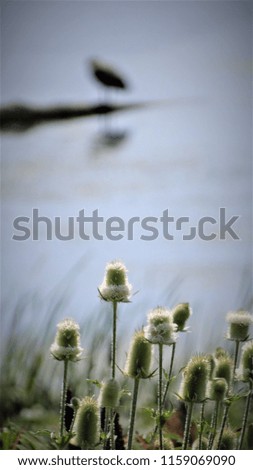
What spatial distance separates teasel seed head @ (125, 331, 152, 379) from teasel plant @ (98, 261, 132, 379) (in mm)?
26

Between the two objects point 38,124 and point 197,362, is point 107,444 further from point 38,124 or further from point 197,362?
point 38,124

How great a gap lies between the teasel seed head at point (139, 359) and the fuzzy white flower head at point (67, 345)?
0.08 m

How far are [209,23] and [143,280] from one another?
20.4 inches

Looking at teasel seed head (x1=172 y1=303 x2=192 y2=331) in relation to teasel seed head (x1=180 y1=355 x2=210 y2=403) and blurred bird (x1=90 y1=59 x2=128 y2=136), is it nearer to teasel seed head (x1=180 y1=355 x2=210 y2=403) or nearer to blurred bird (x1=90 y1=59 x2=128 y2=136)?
teasel seed head (x1=180 y1=355 x2=210 y2=403)

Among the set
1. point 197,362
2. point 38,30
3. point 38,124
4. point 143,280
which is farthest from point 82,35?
point 197,362

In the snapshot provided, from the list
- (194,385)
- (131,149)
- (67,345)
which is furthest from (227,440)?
(131,149)

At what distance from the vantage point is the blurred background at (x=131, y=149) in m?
1.29

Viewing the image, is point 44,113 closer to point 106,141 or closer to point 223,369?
point 106,141

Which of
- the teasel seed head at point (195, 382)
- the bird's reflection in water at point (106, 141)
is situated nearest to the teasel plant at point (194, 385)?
the teasel seed head at point (195, 382)

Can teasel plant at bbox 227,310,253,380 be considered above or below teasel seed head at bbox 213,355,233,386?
above

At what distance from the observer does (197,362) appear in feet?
3.33

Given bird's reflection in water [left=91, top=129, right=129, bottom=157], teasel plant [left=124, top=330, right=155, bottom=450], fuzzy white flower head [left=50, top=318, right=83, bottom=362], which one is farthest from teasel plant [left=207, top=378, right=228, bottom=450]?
bird's reflection in water [left=91, top=129, right=129, bottom=157]

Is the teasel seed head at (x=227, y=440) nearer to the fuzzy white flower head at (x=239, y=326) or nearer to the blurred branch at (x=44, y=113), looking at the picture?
the fuzzy white flower head at (x=239, y=326)

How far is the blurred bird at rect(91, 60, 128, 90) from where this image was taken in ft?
4.26
